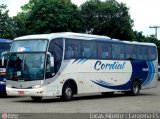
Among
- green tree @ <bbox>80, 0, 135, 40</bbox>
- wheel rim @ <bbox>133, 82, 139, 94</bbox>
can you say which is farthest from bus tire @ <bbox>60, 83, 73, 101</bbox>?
green tree @ <bbox>80, 0, 135, 40</bbox>

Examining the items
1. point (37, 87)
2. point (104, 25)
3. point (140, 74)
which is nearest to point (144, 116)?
point (37, 87)

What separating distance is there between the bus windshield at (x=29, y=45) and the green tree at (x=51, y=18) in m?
27.0

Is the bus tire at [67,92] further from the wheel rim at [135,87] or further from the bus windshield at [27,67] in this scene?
the wheel rim at [135,87]

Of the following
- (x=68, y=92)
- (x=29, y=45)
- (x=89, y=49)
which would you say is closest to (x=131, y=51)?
(x=89, y=49)

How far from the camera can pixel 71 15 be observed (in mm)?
50969

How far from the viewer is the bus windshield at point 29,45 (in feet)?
68.3

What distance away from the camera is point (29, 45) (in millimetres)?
21156

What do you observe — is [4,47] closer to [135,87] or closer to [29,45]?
[29,45]

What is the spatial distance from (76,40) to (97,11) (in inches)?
1473

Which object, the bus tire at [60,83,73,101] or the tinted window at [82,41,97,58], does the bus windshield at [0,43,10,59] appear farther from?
the bus tire at [60,83,73,101]

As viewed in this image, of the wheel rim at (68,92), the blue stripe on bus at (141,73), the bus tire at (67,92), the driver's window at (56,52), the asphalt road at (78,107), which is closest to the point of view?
the asphalt road at (78,107)

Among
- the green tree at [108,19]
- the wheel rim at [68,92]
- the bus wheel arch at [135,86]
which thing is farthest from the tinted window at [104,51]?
the green tree at [108,19]

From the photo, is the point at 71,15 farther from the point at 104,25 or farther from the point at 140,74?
the point at 140,74

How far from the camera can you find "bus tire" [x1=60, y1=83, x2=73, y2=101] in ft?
70.7
